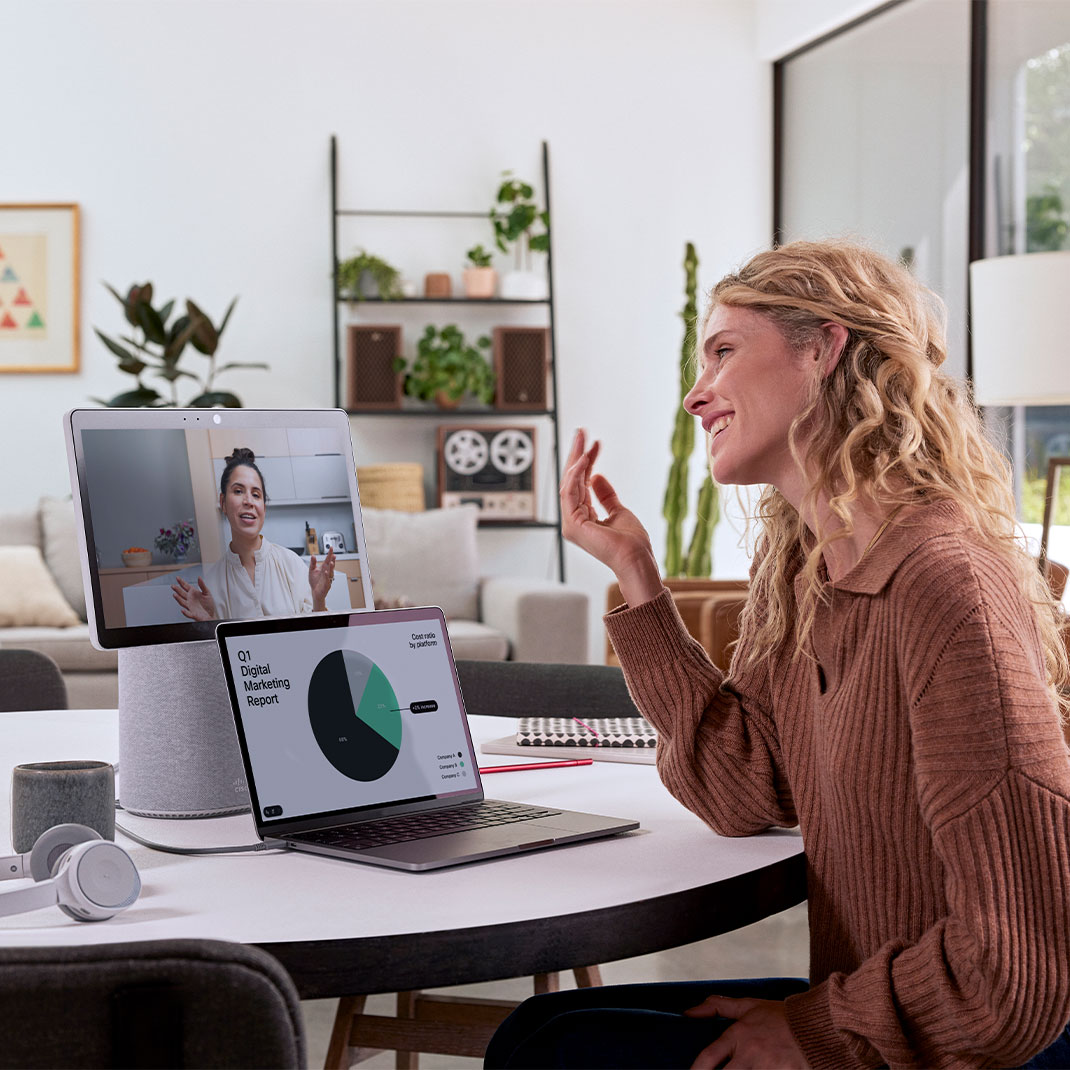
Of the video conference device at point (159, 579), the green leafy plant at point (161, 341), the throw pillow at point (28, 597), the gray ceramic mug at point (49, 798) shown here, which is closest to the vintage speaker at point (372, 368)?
the green leafy plant at point (161, 341)

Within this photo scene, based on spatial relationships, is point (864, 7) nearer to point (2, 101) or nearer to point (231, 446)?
point (2, 101)

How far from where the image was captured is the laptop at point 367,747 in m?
1.12

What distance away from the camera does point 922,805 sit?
1000mm

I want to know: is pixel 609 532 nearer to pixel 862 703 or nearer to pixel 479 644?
pixel 862 703

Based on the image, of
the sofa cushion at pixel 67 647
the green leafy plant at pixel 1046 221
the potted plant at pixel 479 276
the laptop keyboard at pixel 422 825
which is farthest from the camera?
the potted plant at pixel 479 276

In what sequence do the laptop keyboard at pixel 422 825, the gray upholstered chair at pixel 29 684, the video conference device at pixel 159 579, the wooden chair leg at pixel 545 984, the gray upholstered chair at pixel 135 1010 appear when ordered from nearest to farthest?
the gray upholstered chair at pixel 135 1010, the laptop keyboard at pixel 422 825, the video conference device at pixel 159 579, the wooden chair leg at pixel 545 984, the gray upholstered chair at pixel 29 684

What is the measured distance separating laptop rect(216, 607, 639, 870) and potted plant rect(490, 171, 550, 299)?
460cm

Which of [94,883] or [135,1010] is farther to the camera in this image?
[94,883]

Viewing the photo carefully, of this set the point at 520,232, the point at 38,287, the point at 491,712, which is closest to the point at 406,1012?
the point at 491,712

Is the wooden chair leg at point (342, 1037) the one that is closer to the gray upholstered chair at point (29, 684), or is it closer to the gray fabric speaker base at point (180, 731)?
the gray fabric speaker base at point (180, 731)

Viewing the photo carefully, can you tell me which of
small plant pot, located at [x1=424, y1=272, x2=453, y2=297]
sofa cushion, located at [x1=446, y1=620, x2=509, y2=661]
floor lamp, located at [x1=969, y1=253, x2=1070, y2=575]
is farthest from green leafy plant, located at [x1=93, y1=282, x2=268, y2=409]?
floor lamp, located at [x1=969, y1=253, x2=1070, y2=575]

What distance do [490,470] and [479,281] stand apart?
2.70 ft

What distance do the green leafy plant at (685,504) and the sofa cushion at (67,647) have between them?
2.42m

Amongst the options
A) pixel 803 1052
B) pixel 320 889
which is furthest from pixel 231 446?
pixel 803 1052
